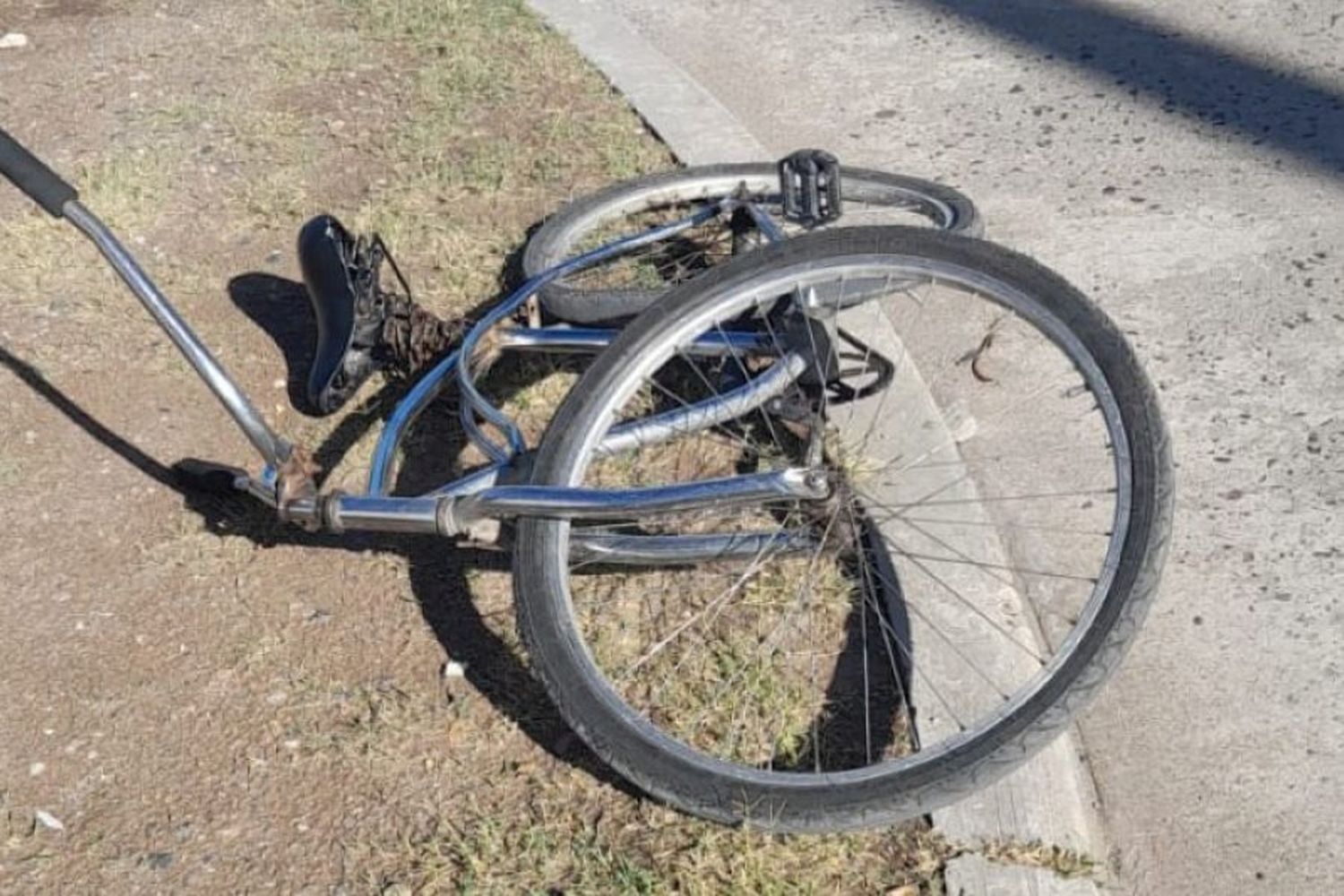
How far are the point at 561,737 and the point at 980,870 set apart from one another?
0.81 meters

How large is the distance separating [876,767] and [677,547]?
70 centimetres

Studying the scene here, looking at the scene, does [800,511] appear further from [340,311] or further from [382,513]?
[340,311]

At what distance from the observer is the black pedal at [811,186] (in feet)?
12.0

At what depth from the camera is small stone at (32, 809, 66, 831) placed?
9.46ft

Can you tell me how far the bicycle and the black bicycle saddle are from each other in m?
0.02

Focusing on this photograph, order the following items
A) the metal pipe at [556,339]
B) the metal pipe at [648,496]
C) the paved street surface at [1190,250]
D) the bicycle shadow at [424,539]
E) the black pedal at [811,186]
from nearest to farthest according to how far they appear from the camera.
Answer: the metal pipe at [648,496]
the paved street surface at [1190,250]
the bicycle shadow at [424,539]
the metal pipe at [556,339]
the black pedal at [811,186]

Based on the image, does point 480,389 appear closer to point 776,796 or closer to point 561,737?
point 561,737

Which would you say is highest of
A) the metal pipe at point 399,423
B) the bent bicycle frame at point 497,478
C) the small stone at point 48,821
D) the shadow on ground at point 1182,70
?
the shadow on ground at point 1182,70

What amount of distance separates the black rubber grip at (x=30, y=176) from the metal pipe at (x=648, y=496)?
3.04 ft

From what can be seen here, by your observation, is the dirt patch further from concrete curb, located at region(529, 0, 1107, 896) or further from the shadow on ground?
the shadow on ground

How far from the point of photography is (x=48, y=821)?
2.89 meters

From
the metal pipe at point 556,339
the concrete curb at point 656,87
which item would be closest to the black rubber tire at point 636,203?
the metal pipe at point 556,339

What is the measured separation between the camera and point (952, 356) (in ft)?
13.4

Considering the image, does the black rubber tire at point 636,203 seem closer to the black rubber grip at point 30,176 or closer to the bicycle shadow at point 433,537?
the bicycle shadow at point 433,537
